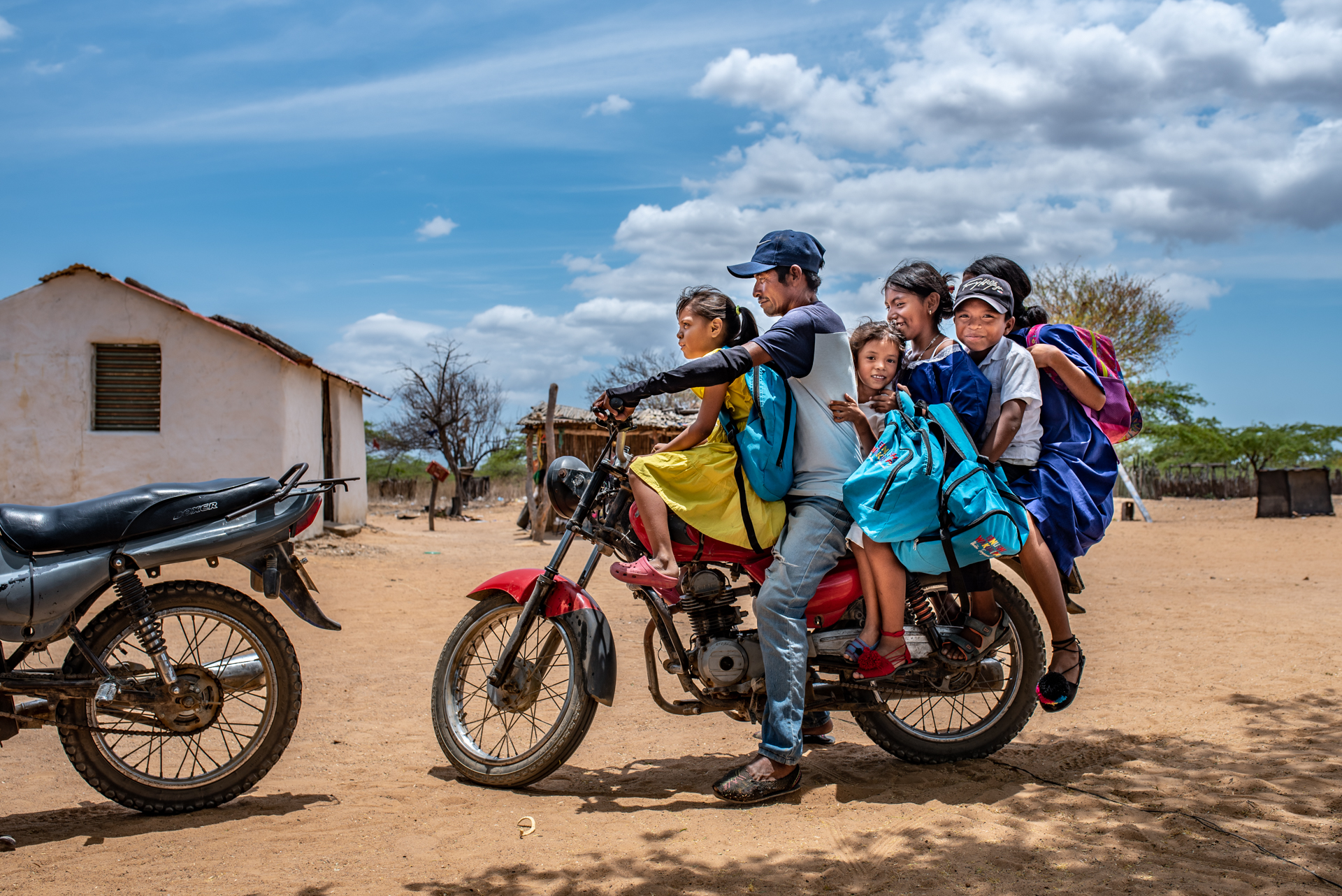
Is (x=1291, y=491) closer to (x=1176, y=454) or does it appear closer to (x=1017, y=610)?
(x=1176, y=454)

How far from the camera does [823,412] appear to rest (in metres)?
3.43

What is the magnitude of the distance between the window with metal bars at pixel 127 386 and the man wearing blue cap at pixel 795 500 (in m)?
13.3

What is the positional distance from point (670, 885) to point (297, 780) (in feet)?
6.35

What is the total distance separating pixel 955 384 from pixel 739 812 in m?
1.76

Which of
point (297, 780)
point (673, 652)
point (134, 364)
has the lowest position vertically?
point (297, 780)

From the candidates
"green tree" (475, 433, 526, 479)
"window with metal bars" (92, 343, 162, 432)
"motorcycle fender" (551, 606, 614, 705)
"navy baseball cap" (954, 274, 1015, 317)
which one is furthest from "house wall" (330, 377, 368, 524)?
"green tree" (475, 433, 526, 479)

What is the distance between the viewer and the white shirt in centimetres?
351

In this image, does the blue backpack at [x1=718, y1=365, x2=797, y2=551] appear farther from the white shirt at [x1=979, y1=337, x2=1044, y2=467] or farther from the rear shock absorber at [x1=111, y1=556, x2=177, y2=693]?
the rear shock absorber at [x1=111, y1=556, x2=177, y2=693]

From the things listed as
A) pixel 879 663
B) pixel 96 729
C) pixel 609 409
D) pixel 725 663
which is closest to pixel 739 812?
pixel 725 663

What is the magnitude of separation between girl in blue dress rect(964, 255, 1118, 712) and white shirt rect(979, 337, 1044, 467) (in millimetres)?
80

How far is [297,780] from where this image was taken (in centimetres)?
384

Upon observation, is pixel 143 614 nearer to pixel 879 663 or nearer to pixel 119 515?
pixel 119 515

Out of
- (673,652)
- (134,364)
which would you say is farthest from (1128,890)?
(134,364)

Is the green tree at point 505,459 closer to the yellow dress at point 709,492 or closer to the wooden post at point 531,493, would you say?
the wooden post at point 531,493
